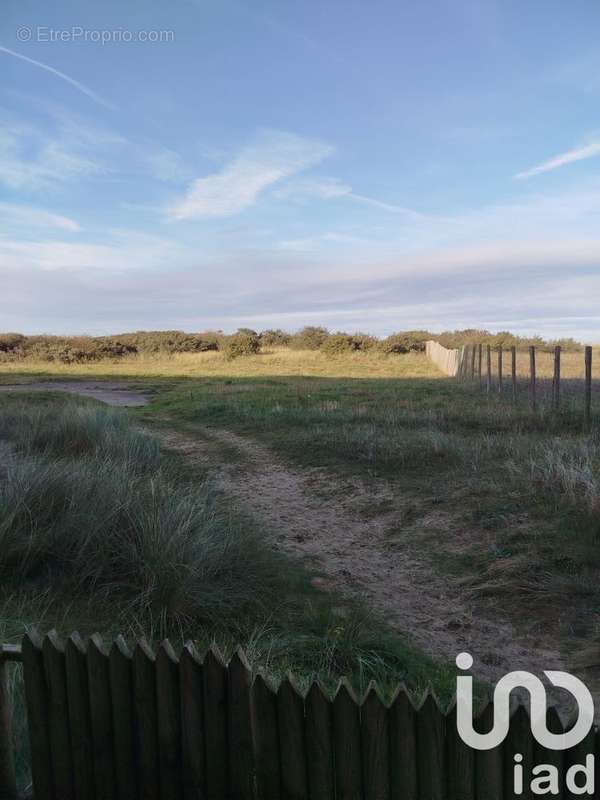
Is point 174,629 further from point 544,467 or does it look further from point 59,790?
point 544,467

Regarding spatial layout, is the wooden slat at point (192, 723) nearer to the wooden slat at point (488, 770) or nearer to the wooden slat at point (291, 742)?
the wooden slat at point (291, 742)

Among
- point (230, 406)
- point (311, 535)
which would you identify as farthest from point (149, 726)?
point (230, 406)

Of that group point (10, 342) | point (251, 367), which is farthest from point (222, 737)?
point (10, 342)

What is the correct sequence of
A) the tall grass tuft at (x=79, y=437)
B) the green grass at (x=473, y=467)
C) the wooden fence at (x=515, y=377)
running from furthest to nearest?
the wooden fence at (x=515, y=377) < the tall grass tuft at (x=79, y=437) < the green grass at (x=473, y=467)

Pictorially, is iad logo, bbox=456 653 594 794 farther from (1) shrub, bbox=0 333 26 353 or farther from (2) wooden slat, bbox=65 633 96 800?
(1) shrub, bbox=0 333 26 353

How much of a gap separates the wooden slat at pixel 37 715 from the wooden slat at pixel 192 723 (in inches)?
21.9

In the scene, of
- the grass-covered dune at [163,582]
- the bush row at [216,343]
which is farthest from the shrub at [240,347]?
the grass-covered dune at [163,582]

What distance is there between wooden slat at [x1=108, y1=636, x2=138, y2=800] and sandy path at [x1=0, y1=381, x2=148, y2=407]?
15.7 m

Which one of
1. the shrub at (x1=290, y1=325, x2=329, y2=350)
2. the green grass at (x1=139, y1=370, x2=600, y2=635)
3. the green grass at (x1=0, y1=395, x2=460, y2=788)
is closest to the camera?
the green grass at (x1=0, y1=395, x2=460, y2=788)

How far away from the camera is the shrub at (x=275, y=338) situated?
170 feet

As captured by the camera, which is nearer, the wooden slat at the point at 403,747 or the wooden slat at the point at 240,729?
the wooden slat at the point at 403,747

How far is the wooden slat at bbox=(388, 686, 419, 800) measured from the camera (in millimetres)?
1951

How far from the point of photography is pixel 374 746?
2012 millimetres

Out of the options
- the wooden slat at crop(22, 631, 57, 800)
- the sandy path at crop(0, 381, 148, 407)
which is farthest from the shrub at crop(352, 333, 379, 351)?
the wooden slat at crop(22, 631, 57, 800)
